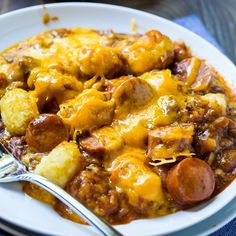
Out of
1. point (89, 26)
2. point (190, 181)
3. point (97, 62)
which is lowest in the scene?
point (190, 181)

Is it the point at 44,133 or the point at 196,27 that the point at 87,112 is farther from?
the point at 196,27

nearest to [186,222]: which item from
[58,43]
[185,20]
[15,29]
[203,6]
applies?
[58,43]

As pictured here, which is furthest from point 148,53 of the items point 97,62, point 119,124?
point 119,124

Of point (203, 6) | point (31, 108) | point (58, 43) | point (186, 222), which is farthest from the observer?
point (203, 6)

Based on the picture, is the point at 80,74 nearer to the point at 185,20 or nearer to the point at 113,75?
the point at 113,75

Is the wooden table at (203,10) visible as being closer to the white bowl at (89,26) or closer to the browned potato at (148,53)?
the white bowl at (89,26)

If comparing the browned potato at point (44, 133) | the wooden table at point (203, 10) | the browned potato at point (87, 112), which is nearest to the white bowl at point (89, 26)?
the browned potato at point (44, 133)
